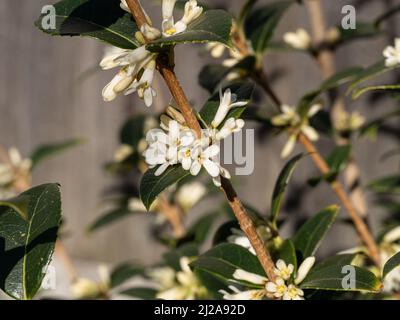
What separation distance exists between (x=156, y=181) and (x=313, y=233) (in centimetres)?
30

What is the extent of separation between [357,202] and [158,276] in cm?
49

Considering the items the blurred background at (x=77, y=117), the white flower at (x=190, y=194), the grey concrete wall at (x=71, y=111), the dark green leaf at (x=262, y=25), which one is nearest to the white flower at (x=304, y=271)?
the dark green leaf at (x=262, y=25)

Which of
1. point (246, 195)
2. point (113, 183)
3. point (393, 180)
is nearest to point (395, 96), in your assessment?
point (393, 180)

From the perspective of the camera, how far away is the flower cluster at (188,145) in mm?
759

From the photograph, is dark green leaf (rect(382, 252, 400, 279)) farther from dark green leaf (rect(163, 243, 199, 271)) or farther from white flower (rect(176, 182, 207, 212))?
white flower (rect(176, 182, 207, 212))

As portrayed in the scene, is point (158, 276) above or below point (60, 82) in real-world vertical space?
below

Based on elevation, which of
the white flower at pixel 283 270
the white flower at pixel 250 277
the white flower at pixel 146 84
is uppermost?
the white flower at pixel 146 84

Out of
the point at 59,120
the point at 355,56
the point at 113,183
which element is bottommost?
the point at 113,183

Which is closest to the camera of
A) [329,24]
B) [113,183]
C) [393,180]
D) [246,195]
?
[393,180]

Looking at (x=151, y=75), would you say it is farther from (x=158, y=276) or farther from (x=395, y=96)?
(x=158, y=276)

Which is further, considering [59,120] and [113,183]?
[59,120]

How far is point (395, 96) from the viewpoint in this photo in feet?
Answer: 3.70

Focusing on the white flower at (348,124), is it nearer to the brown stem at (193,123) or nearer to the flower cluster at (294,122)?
the flower cluster at (294,122)

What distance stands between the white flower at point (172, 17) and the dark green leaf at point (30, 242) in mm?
238
